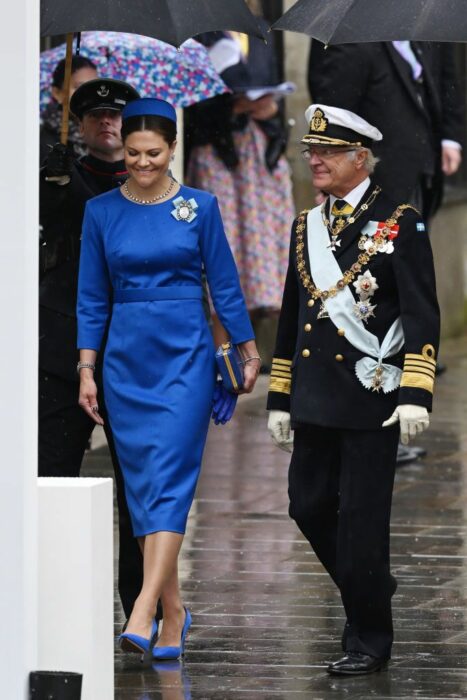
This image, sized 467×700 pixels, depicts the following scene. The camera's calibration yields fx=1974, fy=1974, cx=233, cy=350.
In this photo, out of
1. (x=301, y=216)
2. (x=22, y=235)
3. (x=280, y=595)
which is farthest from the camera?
(x=280, y=595)

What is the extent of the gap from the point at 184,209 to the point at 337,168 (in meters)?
0.50

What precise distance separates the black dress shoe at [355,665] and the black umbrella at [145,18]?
6.75 feet

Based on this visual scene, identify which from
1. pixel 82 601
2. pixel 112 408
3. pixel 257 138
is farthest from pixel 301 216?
pixel 257 138

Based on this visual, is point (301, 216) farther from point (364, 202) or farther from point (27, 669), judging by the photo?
point (27, 669)

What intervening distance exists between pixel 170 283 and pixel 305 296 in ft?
1.40

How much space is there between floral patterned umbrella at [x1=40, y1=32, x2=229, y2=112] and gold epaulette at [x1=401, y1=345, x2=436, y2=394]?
9.97 feet

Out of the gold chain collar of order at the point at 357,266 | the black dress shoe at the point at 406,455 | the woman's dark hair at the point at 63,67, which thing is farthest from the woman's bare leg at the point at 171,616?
the black dress shoe at the point at 406,455

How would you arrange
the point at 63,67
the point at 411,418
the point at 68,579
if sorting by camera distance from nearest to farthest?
1. the point at 68,579
2. the point at 411,418
3. the point at 63,67

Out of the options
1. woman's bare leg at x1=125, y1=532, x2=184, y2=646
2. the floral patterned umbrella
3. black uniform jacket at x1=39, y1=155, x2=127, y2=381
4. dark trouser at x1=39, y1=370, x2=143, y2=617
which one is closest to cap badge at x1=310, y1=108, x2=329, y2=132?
black uniform jacket at x1=39, y1=155, x2=127, y2=381

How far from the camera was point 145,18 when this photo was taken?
659 centimetres

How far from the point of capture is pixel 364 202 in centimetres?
613

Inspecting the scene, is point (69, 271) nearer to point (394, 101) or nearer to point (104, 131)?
point (104, 131)

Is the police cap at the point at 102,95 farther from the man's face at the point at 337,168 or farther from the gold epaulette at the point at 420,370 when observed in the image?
the gold epaulette at the point at 420,370

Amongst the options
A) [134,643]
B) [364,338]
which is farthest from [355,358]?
[134,643]
